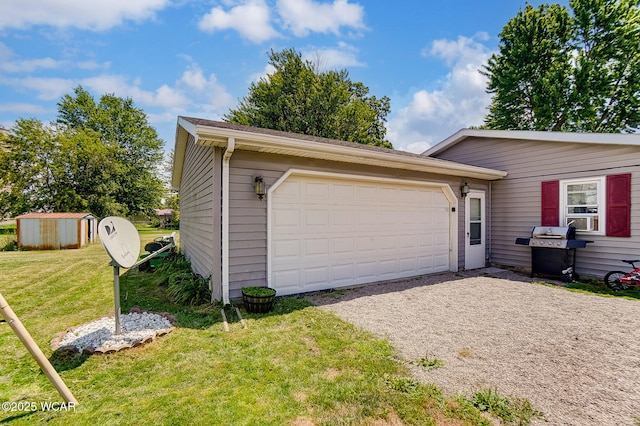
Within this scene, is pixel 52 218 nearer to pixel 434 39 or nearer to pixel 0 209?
pixel 0 209

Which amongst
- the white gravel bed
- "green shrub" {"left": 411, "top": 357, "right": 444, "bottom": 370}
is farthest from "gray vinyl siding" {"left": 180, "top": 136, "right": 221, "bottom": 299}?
"green shrub" {"left": 411, "top": 357, "right": 444, "bottom": 370}

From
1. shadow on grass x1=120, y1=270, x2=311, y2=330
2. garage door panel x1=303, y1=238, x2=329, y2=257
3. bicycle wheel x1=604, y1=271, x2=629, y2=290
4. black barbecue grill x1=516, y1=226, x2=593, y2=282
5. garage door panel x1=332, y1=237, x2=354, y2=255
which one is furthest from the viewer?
black barbecue grill x1=516, y1=226, x2=593, y2=282

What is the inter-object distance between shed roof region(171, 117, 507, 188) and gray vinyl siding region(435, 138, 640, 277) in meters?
1.10

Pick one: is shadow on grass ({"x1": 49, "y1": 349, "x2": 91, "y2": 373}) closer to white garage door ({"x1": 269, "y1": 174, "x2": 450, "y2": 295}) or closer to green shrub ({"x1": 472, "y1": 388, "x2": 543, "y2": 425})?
white garage door ({"x1": 269, "y1": 174, "x2": 450, "y2": 295})

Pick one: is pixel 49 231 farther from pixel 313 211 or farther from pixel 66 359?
pixel 313 211

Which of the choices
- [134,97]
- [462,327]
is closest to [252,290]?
[462,327]

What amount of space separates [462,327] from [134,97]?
1329 inches

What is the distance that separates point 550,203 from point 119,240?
907cm

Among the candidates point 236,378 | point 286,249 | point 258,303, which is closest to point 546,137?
point 286,249

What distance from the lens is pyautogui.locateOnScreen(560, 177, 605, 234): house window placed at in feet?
21.7

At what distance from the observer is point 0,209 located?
19.5 m

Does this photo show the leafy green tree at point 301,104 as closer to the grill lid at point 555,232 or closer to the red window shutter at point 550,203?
the red window shutter at point 550,203

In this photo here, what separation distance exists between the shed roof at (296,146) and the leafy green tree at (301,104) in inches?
543

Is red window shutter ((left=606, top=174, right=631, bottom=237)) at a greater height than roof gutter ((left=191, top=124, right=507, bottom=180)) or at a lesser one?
lesser
